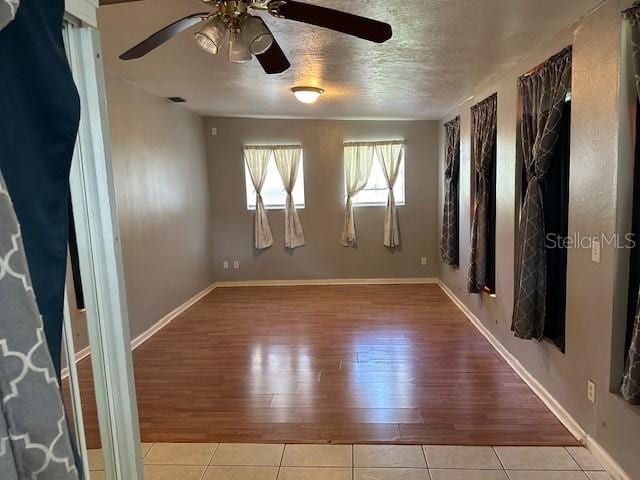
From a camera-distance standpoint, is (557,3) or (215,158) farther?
(215,158)

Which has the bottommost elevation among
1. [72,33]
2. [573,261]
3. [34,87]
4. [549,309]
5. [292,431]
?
[292,431]

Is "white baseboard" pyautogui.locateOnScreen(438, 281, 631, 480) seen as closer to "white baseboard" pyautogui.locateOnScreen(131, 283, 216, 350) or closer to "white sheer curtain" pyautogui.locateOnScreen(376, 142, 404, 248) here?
"white sheer curtain" pyautogui.locateOnScreen(376, 142, 404, 248)

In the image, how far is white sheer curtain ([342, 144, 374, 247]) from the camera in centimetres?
598

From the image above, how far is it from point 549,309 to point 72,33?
2.97 metres

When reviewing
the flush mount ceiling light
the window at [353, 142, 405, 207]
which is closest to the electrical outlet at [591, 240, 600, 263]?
the flush mount ceiling light

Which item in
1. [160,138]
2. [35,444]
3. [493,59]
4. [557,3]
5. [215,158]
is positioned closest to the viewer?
[35,444]

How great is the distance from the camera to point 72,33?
0.73 metres

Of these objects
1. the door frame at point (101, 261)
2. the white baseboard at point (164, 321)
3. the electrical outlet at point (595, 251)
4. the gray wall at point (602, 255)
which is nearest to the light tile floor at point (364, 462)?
the gray wall at point (602, 255)

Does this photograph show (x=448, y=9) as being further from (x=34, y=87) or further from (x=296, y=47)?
(x=34, y=87)

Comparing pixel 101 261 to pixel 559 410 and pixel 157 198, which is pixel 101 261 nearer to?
pixel 559 410

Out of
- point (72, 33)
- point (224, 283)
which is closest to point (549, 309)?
point (72, 33)

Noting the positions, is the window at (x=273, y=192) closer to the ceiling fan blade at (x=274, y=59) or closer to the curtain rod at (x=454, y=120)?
the curtain rod at (x=454, y=120)

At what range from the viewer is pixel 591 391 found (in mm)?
2191

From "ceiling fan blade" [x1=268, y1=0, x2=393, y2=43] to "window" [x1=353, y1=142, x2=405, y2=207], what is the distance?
13.7 feet
